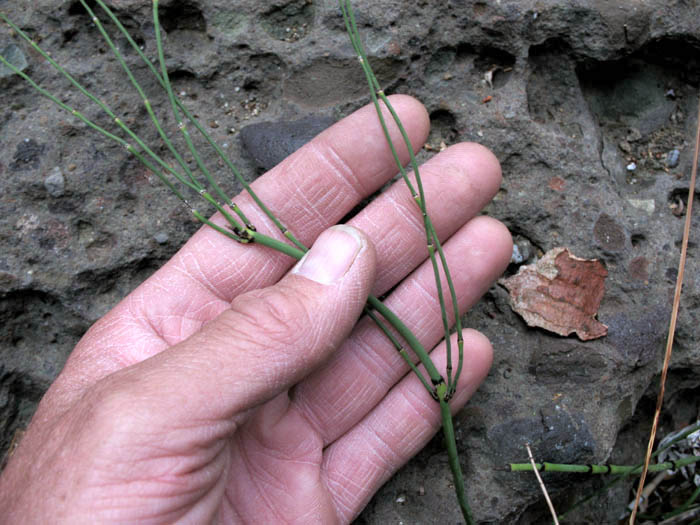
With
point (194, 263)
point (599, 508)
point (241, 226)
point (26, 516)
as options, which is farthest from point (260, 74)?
point (599, 508)

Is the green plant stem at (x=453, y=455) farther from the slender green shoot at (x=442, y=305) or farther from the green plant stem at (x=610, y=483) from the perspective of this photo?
the green plant stem at (x=610, y=483)

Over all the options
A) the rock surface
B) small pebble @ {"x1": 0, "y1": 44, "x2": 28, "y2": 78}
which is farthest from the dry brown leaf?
small pebble @ {"x1": 0, "y1": 44, "x2": 28, "y2": 78}

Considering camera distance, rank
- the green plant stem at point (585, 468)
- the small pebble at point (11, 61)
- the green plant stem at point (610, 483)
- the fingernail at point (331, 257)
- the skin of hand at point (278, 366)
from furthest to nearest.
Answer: the small pebble at point (11, 61) → the green plant stem at point (610, 483) → the green plant stem at point (585, 468) → the fingernail at point (331, 257) → the skin of hand at point (278, 366)

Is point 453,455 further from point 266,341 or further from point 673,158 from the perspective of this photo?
point 673,158

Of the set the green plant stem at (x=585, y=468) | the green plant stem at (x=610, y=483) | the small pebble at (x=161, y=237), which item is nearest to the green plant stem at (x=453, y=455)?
the green plant stem at (x=585, y=468)

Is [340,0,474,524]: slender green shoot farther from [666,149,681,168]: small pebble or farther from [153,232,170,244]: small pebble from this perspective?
[666,149,681,168]: small pebble

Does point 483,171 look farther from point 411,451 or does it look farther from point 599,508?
point 599,508

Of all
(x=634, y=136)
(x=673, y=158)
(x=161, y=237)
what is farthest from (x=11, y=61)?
(x=673, y=158)
